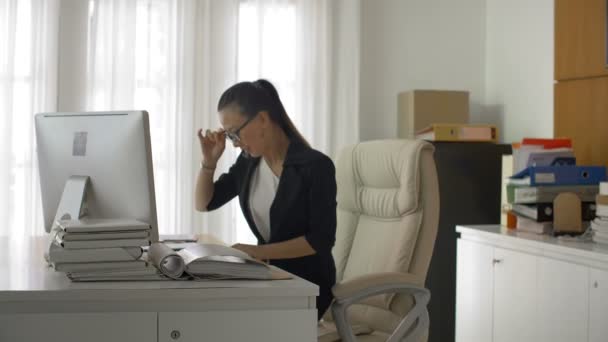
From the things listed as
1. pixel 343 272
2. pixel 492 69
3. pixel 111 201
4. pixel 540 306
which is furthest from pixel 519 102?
pixel 111 201

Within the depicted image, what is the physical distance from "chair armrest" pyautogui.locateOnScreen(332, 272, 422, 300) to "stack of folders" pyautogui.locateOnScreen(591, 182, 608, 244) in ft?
3.34

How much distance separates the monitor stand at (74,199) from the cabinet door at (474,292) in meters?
1.92

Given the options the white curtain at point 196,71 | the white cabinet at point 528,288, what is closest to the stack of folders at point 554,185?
the white cabinet at point 528,288

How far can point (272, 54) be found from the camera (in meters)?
4.80

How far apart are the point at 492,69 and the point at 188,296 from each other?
3.78 m

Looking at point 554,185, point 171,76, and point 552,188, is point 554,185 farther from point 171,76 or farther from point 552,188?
point 171,76

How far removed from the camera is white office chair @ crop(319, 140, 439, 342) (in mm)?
2299

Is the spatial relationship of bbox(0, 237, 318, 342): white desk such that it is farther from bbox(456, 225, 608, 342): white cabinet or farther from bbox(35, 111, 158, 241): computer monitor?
bbox(456, 225, 608, 342): white cabinet

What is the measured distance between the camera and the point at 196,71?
15.4 feet

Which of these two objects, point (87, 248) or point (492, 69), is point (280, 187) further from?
point (492, 69)

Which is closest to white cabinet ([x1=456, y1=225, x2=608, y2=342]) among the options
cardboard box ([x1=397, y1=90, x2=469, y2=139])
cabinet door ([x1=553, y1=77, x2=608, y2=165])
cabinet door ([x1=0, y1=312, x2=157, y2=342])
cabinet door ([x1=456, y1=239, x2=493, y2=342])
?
cabinet door ([x1=456, y1=239, x2=493, y2=342])

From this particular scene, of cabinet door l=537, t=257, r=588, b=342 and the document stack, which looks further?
the document stack

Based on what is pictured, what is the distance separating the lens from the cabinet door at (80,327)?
171 cm

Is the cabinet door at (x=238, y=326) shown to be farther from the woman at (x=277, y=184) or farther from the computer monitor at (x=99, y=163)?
the woman at (x=277, y=184)
